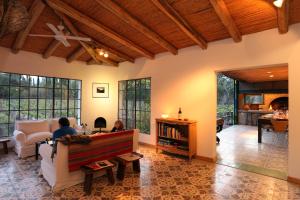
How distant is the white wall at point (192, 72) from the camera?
3.29m

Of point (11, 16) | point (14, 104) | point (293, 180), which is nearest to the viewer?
point (11, 16)

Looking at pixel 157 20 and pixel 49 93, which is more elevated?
pixel 157 20

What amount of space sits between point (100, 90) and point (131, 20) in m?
3.98

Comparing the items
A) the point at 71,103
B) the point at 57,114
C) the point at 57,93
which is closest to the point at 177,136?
the point at 71,103

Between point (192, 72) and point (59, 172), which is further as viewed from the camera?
point (192, 72)

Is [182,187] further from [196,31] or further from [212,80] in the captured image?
[196,31]

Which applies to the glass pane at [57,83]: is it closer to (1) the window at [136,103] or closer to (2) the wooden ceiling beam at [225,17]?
(1) the window at [136,103]

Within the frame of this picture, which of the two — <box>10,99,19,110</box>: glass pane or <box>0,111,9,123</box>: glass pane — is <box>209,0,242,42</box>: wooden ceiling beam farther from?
<box>0,111,9,123</box>: glass pane

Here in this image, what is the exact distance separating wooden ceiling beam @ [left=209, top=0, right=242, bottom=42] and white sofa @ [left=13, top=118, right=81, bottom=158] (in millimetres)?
5021

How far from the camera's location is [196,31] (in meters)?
4.02

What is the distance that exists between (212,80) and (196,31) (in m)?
1.23

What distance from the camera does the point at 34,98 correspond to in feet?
18.6

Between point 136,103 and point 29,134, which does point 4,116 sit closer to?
point 29,134

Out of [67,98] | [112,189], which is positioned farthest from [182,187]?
[67,98]
